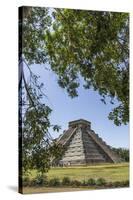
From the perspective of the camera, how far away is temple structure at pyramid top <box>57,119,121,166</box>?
7.42 m

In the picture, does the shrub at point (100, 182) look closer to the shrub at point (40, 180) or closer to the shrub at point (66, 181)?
the shrub at point (66, 181)

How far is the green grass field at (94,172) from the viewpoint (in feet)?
24.1

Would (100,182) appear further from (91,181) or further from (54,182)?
(54,182)

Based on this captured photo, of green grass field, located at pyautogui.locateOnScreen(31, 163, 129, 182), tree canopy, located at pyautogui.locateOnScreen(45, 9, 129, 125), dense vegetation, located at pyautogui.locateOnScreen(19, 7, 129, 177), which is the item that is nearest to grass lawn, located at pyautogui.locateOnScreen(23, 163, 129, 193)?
green grass field, located at pyautogui.locateOnScreen(31, 163, 129, 182)

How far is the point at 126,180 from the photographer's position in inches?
309

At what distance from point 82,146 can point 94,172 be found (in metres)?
0.35

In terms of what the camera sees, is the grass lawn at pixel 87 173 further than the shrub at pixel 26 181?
Yes

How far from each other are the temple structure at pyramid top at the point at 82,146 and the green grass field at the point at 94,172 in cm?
7

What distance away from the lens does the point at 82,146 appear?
24.7 feet

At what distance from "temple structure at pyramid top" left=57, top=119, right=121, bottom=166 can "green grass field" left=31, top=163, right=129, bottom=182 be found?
0.23 feet

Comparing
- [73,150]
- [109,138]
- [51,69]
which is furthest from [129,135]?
[51,69]

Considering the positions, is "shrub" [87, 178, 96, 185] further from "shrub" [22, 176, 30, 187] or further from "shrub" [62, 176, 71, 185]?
"shrub" [22, 176, 30, 187]

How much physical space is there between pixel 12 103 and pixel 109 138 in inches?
52.1

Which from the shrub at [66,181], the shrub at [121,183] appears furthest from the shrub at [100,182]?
the shrub at [66,181]
